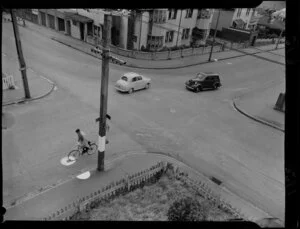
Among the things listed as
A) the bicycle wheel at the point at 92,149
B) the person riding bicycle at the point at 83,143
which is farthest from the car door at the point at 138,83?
the person riding bicycle at the point at 83,143

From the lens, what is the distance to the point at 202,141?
10797 millimetres

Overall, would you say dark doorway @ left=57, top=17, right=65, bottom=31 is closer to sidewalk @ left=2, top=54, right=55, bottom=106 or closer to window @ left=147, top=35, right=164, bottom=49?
sidewalk @ left=2, top=54, right=55, bottom=106

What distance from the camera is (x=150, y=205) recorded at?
7.20 meters

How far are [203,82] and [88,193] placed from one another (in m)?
11.2

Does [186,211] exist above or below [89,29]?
below

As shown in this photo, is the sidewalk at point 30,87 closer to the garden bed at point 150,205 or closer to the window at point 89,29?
A: the window at point 89,29

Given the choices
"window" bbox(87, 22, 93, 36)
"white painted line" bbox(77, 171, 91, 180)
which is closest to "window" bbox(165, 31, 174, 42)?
"window" bbox(87, 22, 93, 36)

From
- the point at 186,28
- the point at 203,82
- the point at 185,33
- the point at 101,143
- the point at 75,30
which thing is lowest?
the point at 203,82

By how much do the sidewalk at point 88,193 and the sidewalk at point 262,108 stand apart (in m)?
5.97

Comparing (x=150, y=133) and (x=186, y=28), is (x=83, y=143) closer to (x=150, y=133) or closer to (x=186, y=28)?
(x=150, y=133)

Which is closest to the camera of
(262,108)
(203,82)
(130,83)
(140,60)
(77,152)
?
(77,152)

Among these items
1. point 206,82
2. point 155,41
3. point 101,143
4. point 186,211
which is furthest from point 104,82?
point 155,41

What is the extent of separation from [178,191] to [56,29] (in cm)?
2152

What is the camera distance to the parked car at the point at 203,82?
16.2 metres
